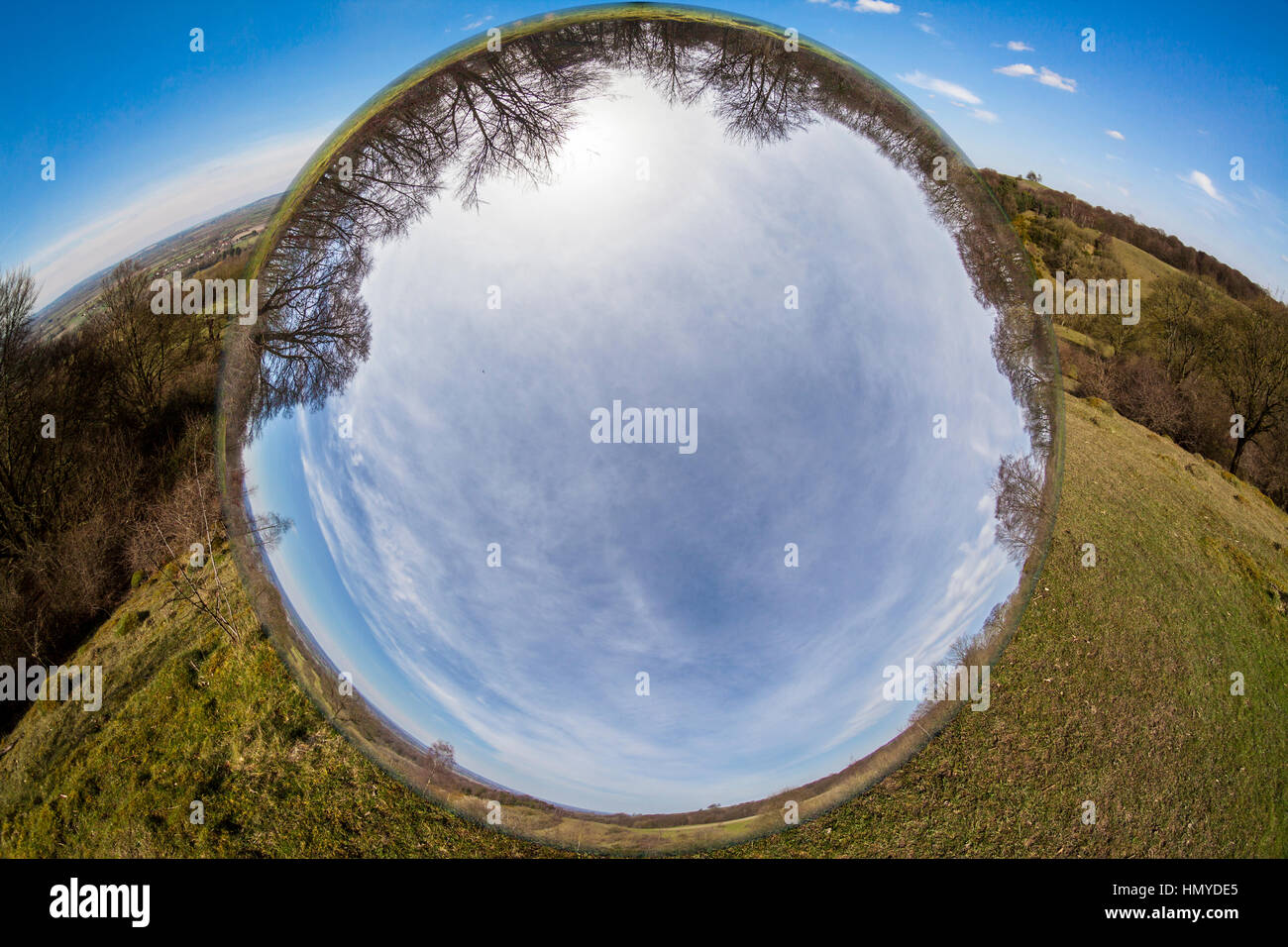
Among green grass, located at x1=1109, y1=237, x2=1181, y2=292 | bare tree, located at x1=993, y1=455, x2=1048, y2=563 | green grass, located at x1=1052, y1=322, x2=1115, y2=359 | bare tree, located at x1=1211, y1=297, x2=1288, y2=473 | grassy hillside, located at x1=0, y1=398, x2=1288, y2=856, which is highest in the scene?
green grass, located at x1=1109, y1=237, x2=1181, y2=292

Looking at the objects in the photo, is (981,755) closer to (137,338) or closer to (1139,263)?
(137,338)

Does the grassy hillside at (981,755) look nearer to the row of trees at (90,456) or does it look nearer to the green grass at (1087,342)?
the row of trees at (90,456)

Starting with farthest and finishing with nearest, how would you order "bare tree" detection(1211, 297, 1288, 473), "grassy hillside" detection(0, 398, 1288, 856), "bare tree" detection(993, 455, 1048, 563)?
"bare tree" detection(1211, 297, 1288, 473)
"grassy hillside" detection(0, 398, 1288, 856)
"bare tree" detection(993, 455, 1048, 563)

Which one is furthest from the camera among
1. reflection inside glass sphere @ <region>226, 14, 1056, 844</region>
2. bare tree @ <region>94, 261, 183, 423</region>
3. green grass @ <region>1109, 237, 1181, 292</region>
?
green grass @ <region>1109, 237, 1181, 292</region>

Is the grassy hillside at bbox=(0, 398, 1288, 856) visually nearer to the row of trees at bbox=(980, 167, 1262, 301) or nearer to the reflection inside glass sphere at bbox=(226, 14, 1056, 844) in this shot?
the reflection inside glass sphere at bbox=(226, 14, 1056, 844)

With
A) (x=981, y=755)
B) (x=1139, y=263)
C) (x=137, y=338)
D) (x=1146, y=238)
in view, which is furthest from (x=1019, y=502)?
(x=1146, y=238)

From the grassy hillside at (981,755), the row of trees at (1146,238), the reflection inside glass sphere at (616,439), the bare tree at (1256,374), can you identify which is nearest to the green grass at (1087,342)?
the bare tree at (1256,374)

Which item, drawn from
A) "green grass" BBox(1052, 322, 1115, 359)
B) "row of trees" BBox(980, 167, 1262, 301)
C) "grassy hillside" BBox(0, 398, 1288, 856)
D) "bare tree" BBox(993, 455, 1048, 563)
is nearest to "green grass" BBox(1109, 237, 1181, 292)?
"row of trees" BBox(980, 167, 1262, 301)
